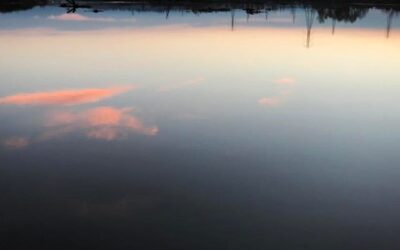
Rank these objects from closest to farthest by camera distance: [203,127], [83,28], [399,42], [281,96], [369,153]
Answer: [369,153] → [203,127] → [281,96] → [399,42] → [83,28]

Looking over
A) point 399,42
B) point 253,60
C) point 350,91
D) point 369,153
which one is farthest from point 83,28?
point 369,153

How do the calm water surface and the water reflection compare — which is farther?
the water reflection

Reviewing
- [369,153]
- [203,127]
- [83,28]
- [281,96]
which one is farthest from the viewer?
[83,28]

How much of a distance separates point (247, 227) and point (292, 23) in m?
46.4

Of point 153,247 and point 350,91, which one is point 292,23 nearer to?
point 350,91

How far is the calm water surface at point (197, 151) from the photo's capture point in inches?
375

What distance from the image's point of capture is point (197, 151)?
13750mm

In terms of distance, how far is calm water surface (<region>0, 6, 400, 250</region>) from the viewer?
375 inches

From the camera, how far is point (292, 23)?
174 feet

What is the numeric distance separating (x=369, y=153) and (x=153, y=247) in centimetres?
740

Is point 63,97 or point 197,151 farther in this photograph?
point 63,97

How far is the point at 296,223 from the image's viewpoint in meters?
9.74

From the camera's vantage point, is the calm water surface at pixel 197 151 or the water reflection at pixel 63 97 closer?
the calm water surface at pixel 197 151

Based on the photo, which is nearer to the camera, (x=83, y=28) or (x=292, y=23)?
(x=83, y=28)
